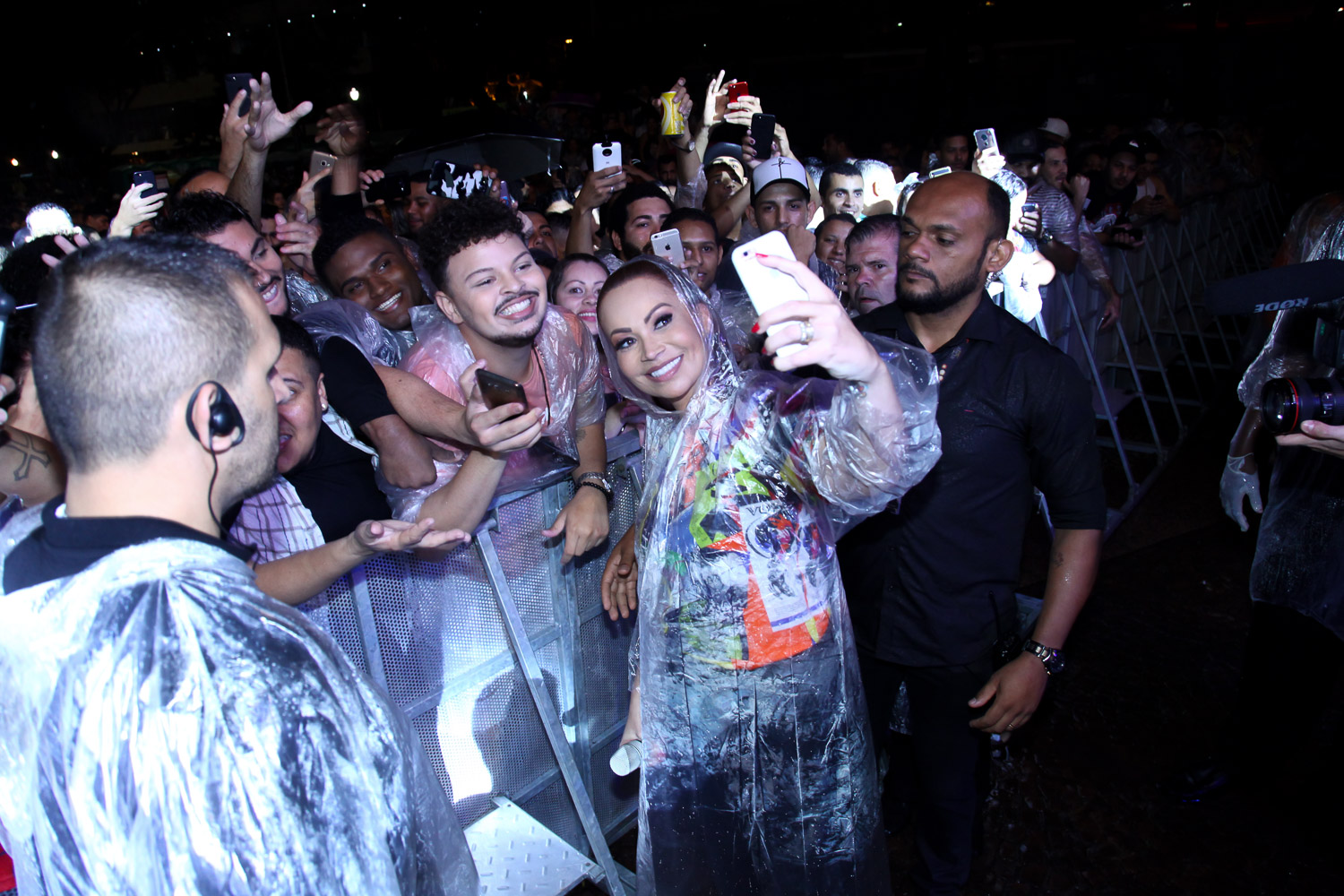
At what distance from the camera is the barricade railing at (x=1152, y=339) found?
17.3 feet

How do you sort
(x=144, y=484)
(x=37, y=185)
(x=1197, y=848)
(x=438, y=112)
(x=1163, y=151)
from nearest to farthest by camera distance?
(x=144, y=484)
(x=1197, y=848)
(x=1163, y=151)
(x=37, y=185)
(x=438, y=112)

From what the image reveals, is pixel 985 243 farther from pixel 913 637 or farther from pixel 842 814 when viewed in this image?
pixel 842 814

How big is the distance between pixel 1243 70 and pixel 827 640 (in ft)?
65.5

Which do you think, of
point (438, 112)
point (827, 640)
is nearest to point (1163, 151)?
point (827, 640)

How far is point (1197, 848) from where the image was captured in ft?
8.89

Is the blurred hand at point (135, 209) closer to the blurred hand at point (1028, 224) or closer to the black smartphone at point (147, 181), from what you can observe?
the black smartphone at point (147, 181)

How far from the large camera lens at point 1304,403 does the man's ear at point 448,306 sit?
2200 millimetres

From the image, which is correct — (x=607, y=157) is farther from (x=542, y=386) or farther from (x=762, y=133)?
(x=542, y=386)

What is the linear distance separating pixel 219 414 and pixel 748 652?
1.22m

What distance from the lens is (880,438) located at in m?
1.54

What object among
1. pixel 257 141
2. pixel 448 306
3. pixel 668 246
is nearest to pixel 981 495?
pixel 668 246

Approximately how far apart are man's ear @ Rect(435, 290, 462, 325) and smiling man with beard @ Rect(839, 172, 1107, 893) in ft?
4.27

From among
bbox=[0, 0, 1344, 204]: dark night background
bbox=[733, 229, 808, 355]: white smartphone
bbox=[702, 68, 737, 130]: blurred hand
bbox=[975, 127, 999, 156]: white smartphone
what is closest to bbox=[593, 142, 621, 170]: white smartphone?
bbox=[702, 68, 737, 130]: blurred hand

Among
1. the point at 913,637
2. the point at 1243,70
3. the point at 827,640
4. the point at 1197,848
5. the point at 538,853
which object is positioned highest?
the point at 1243,70
